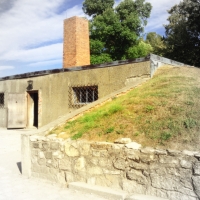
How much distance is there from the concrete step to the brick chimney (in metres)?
7.17

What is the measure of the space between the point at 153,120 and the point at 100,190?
149cm

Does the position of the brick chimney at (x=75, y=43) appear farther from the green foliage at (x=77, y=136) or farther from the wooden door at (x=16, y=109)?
the green foliage at (x=77, y=136)

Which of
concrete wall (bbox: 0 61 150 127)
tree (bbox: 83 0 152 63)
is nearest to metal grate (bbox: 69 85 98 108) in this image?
concrete wall (bbox: 0 61 150 127)

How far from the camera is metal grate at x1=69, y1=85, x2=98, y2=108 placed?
8.84 metres

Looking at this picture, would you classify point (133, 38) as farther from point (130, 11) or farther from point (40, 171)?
point (40, 171)

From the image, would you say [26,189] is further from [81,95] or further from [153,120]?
[81,95]

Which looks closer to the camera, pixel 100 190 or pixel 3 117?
pixel 100 190

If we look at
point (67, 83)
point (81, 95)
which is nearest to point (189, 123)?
point (81, 95)

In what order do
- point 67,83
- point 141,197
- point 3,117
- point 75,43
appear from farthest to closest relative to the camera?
point 3,117 < point 75,43 < point 67,83 < point 141,197

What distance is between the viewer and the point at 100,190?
142 inches

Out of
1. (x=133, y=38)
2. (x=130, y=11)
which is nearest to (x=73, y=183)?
(x=133, y=38)

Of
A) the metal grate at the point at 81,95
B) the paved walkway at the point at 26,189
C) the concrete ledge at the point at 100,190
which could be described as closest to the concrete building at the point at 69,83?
the metal grate at the point at 81,95

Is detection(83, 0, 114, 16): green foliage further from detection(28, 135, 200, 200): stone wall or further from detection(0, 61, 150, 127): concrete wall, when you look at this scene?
detection(28, 135, 200, 200): stone wall

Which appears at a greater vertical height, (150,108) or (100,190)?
(150,108)
